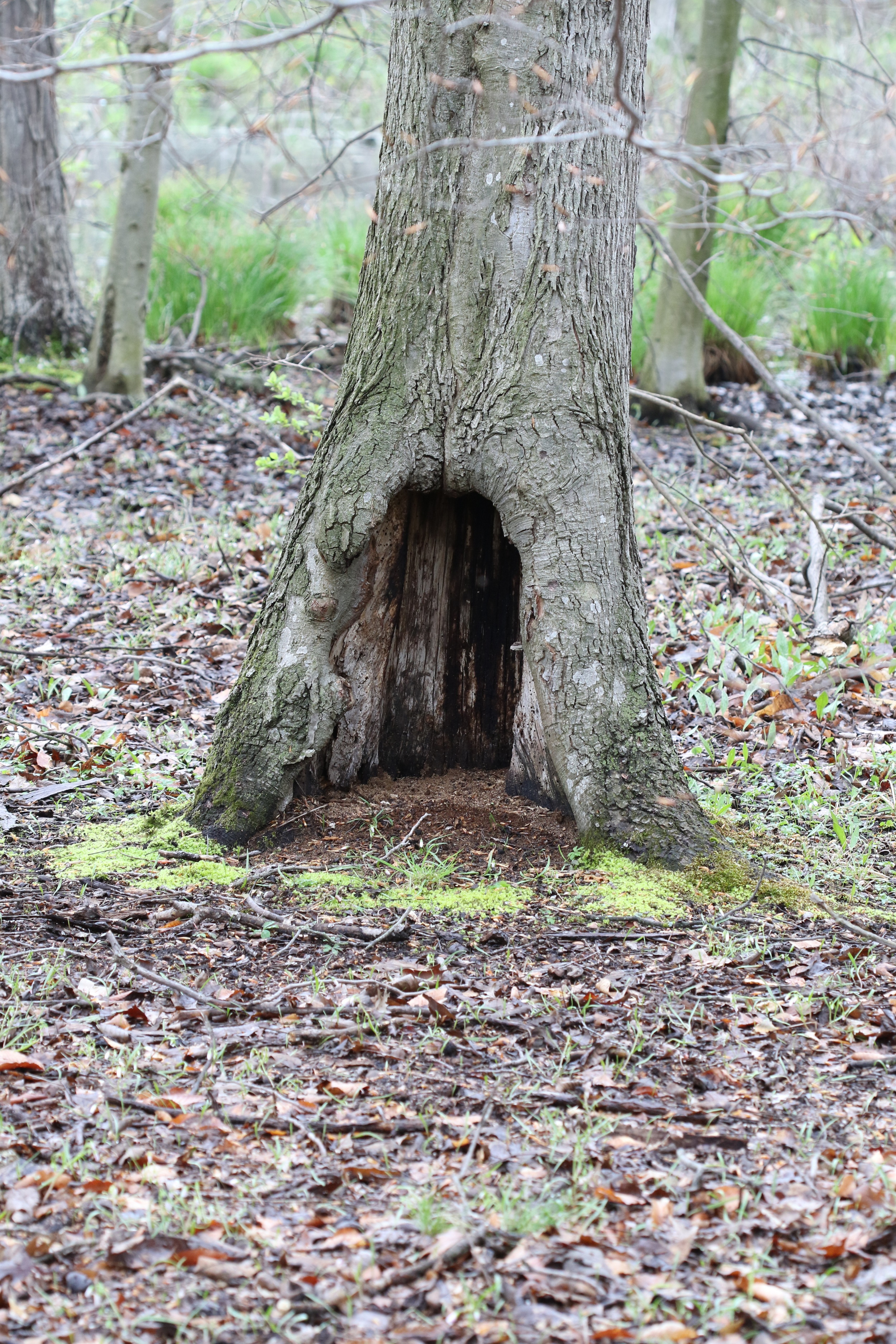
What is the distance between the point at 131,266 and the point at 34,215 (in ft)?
4.54

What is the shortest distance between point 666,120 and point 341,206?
4756mm

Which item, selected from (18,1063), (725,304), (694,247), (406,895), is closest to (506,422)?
(406,895)

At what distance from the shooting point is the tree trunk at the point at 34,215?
924 centimetres

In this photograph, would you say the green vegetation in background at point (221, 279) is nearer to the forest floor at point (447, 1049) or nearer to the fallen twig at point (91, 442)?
the fallen twig at point (91, 442)

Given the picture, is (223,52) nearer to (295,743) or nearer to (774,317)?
(295,743)

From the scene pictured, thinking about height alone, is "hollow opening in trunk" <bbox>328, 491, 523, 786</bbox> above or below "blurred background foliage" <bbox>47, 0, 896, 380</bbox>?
below

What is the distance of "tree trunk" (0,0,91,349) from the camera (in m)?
9.24

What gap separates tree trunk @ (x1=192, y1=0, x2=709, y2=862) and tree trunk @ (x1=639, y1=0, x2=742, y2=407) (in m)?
5.90

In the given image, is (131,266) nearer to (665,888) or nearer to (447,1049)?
(665,888)

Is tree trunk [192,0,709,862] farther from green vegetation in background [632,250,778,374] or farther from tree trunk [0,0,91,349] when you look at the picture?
tree trunk [0,0,91,349]

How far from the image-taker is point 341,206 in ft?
42.0

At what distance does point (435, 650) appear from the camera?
3939 millimetres

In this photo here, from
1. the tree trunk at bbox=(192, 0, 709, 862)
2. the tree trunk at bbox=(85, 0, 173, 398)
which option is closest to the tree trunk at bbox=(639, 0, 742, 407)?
the tree trunk at bbox=(85, 0, 173, 398)

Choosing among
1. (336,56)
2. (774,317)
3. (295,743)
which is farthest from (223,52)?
(336,56)
